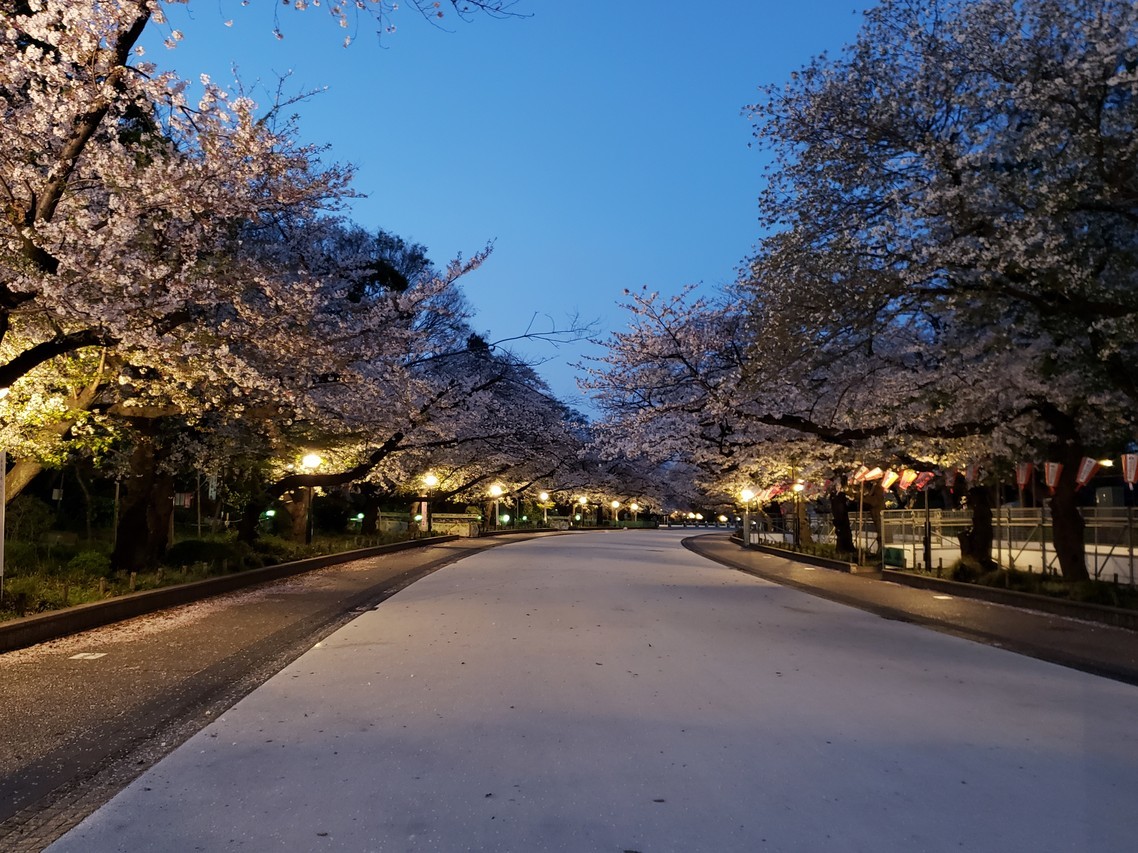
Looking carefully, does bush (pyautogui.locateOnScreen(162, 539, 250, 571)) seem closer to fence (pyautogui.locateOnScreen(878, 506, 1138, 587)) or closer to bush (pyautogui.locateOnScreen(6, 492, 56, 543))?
bush (pyautogui.locateOnScreen(6, 492, 56, 543))

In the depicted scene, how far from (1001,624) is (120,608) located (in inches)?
509

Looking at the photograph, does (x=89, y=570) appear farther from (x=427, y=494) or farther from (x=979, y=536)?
(x=427, y=494)

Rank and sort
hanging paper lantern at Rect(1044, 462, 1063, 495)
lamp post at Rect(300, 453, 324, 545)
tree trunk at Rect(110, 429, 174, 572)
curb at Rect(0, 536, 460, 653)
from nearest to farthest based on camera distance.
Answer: curb at Rect(0, 536, 460, 653)
tree trunk at Rect(110, 429, 174, 572)
hanging paper lantern at Rect(1044, 462, 1063, 495)
lamp post at Rect(300, 453, 324, 545)

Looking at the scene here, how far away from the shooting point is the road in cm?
452

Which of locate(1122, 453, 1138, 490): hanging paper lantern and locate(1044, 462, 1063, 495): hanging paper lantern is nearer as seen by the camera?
locate(1122, 453, 1138, 490): hanging paper lantern

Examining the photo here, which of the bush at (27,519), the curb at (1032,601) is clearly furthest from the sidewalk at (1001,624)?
the bush at (27,519)

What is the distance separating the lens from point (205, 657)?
967cm

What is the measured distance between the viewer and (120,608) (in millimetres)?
12680

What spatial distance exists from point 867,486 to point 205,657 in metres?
26.9

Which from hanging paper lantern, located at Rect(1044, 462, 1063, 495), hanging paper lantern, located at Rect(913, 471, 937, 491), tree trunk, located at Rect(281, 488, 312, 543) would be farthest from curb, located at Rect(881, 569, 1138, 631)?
tree trunk, located at Rect(281, 488, 312, 543)

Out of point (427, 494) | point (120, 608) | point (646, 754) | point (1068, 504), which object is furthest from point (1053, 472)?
point (427, 494)

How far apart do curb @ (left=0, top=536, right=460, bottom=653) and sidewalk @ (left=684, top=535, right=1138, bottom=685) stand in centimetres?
1168

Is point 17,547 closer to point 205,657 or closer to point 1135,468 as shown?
point 205,657

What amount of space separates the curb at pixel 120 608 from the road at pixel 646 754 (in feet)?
10.8
